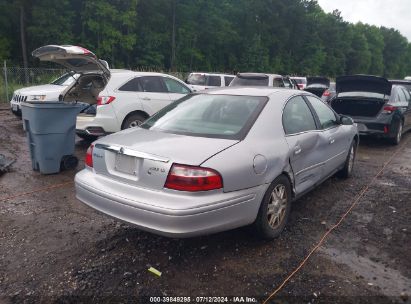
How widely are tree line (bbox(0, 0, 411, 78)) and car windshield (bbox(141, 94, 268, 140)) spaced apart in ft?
115

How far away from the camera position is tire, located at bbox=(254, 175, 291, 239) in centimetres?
345

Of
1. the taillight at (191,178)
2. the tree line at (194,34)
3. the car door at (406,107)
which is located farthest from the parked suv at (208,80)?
the tree line at (194,34)

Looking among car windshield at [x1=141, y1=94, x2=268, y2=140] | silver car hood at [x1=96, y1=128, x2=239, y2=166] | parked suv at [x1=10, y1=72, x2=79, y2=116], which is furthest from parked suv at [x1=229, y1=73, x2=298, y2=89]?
silver car hood at [x1=96, y1=128, x2=239, y2=166]

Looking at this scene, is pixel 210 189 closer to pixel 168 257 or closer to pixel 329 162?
pixel 168 257

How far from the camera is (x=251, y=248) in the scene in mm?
3592

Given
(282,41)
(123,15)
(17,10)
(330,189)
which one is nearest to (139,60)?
(123,15)

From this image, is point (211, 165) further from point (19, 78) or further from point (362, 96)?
point (19, 78)

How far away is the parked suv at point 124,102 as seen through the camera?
23.7ft

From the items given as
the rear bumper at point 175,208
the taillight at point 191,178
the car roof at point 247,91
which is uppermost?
the car roof at point 247,91

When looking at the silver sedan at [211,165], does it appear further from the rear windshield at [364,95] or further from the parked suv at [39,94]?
the parked suv at [39,94]

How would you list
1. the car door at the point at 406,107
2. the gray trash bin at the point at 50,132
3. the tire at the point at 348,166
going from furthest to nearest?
the car door at the point at 406,107 < the tire at the point at 348,166 < the gray trash bin at the point at 50,132

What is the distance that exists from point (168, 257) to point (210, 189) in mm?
877

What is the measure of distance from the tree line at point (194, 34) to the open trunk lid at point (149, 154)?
35478mm

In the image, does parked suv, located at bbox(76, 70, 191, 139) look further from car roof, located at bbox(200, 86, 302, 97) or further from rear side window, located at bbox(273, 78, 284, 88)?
rear side window, located at bbox(273, 78, 284, 88)
